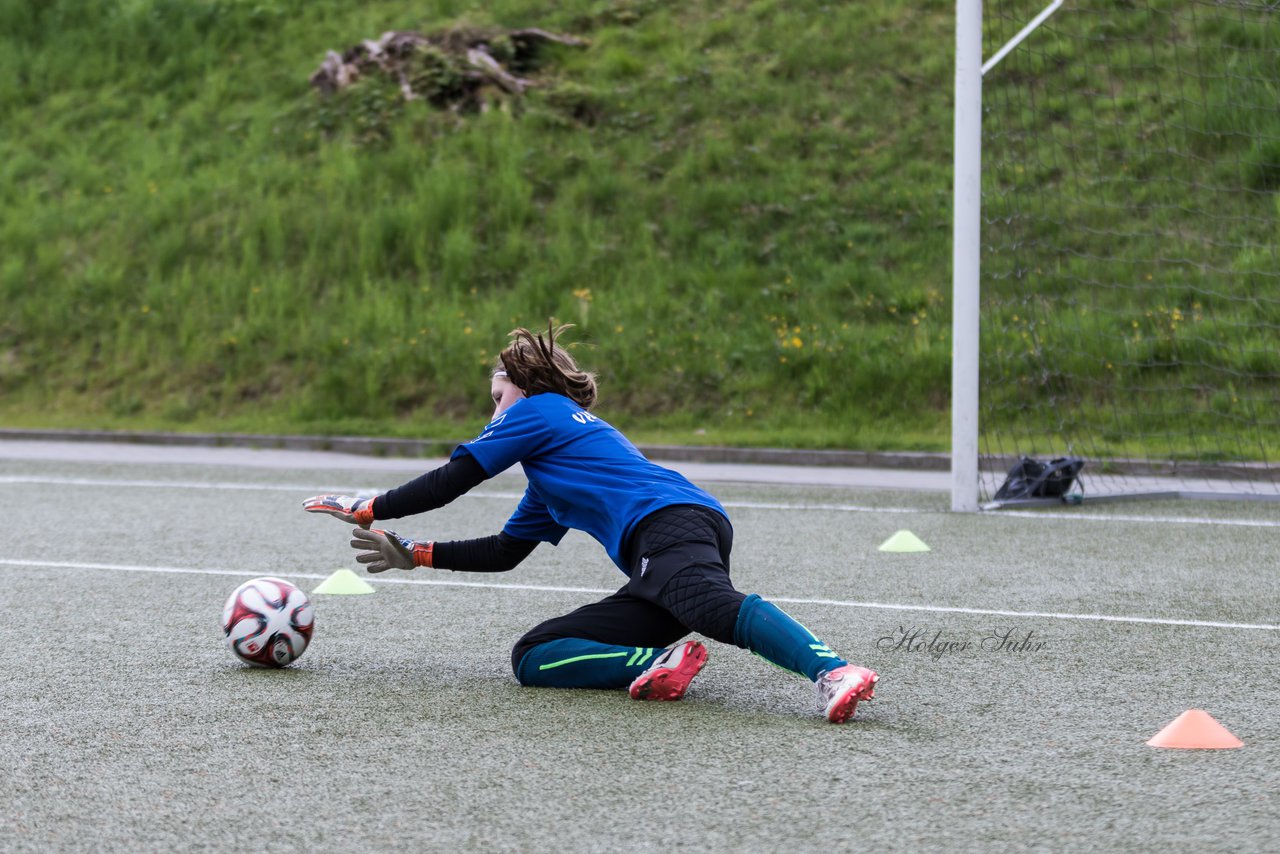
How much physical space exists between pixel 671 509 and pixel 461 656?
46.5 inches

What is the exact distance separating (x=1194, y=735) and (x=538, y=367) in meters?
2.29

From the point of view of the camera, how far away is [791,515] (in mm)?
10180

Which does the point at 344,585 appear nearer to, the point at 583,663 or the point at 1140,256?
the point at 583,663

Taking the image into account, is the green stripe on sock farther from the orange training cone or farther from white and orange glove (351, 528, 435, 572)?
the orange training cone

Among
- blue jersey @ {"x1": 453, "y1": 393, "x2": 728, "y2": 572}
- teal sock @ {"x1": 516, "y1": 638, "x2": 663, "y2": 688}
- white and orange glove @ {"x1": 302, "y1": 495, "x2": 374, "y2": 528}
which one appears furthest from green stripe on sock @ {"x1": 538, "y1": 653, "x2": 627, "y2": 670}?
white and orange glove @ {"x1": 302, "y1": 495, "x2": 374, "y2": 528}

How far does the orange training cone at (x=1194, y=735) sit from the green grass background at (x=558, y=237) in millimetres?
9869

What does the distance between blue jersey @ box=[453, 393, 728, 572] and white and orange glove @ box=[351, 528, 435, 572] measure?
0.36 meters

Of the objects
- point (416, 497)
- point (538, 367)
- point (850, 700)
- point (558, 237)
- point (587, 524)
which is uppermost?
point (558, 237)

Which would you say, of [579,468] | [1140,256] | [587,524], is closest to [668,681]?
[587,524]

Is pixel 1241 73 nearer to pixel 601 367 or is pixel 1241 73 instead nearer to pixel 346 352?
pixel 601 367

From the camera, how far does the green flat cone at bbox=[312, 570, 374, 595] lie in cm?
709

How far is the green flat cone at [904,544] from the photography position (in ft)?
27.7

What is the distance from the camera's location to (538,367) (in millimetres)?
5125

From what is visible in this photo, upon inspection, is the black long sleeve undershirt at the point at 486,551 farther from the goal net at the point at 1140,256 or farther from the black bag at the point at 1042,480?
the goal net at the point at 1140,256
